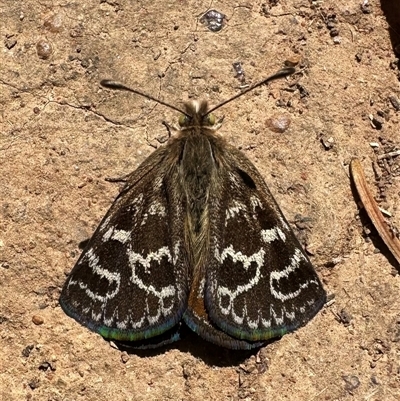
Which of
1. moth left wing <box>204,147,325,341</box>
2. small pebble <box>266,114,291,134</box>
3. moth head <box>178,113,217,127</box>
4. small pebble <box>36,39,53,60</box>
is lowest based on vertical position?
moth left wing <box>204,147,325,341</box>

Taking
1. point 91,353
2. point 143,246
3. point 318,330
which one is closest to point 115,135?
point 143,246

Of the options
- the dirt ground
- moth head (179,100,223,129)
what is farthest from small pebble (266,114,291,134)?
moth head (179,100,223,129)

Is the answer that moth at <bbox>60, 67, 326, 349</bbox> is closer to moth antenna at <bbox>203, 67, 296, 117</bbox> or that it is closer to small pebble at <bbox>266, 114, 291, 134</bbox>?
moth antenna at <bbox>203, 67, 296, 117</bbox>

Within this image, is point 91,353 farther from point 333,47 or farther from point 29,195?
point 333,47

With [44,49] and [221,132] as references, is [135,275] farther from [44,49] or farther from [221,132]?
[44,49]

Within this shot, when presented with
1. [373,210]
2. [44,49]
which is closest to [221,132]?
[373,210]
